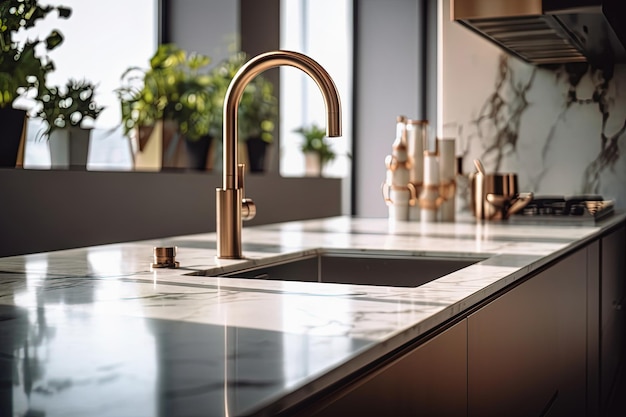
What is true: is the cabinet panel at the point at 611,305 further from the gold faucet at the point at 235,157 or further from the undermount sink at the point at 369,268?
the gold faucet at the point at 235,157

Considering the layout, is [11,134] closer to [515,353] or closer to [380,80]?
[515,353]

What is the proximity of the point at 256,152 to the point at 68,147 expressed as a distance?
51.4 inches

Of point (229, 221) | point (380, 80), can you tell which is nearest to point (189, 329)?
point (229, 221)

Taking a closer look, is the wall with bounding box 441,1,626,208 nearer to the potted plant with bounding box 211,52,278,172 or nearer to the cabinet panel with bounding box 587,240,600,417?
the cabinet panel with bounding box 587,240,600,417

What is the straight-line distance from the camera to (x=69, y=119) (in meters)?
2.80

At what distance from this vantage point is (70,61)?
3.41 m

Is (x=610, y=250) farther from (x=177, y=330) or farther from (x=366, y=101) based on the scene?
(x=366, y=101)

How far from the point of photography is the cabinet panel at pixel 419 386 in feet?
2.35

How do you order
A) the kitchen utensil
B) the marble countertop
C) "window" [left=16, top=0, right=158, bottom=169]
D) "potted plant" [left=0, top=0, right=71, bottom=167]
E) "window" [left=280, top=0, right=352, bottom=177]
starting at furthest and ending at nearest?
1. "window" [left=280, top=0, right=352, bottom=177]
2. "window" [left=16, top=0, right=158, bottom=169]
3. the kitchen utensil
4. "potted plant" [left=0, top=0, right=71, bottom=167]
5. the marble countertop

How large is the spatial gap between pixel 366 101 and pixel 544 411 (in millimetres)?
4714

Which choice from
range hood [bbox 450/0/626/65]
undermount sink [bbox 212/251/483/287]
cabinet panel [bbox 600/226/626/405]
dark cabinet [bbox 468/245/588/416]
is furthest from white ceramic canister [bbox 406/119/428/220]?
undermount sink [bbox 212/251/483/287]

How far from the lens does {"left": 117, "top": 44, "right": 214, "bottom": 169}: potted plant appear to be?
3410 millimetres

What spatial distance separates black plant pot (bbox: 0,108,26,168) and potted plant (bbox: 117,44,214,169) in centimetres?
88

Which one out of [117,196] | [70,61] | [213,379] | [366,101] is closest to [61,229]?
[117,196]
